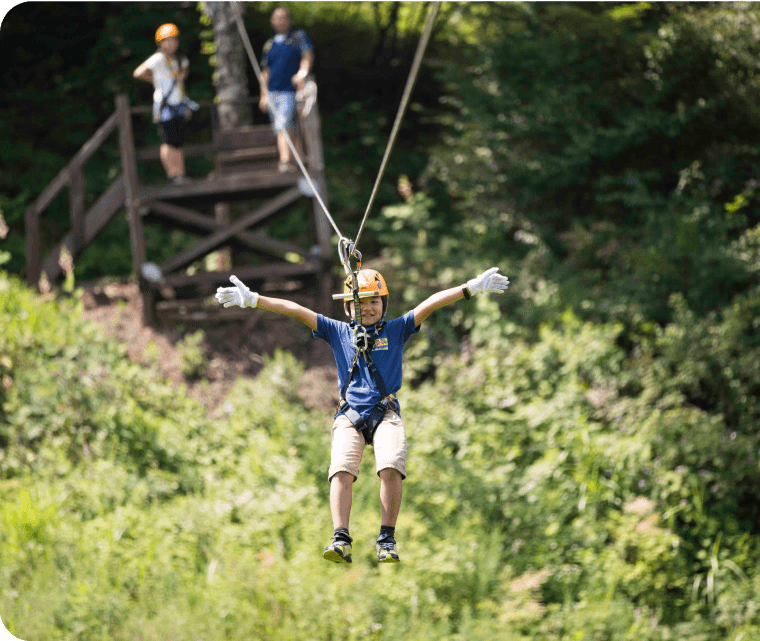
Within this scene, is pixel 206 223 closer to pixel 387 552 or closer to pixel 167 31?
pixel 167 31

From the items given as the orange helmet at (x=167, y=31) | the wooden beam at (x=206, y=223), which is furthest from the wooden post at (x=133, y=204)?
the orange helmet at (x=167, y=31)

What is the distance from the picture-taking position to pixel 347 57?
17.8 meters

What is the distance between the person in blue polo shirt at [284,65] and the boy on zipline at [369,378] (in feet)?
18.2

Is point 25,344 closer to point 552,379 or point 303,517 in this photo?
point 303,517

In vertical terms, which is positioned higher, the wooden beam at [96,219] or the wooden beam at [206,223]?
the wooden beam at [96,219]

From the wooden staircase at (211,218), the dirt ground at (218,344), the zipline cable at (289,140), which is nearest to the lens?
the zipline cable at (289,140)

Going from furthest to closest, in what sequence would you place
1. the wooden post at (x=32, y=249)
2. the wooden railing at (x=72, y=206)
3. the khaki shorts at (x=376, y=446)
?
the wooden post at (x=32, y=249) < the wooden railing at (x=72, y=206) < the khaki shorts at (x=376, y=446)

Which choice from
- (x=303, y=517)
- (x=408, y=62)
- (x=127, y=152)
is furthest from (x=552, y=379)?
(x=408, y=62)

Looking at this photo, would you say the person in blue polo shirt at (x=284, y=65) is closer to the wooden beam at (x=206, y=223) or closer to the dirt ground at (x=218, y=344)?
the wooden beam at (x=206, y=223)

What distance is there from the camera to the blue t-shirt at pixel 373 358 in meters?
4.42

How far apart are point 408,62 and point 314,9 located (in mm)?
2271

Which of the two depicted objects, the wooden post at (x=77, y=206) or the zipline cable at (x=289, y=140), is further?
the wooden post at (x=77, y=206)

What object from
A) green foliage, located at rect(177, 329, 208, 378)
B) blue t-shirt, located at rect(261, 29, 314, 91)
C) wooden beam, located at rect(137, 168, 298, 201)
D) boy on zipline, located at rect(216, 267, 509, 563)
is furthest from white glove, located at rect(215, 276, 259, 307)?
green foliage, located at rect(177, 329, 208, 378)

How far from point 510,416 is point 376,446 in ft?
22.3
